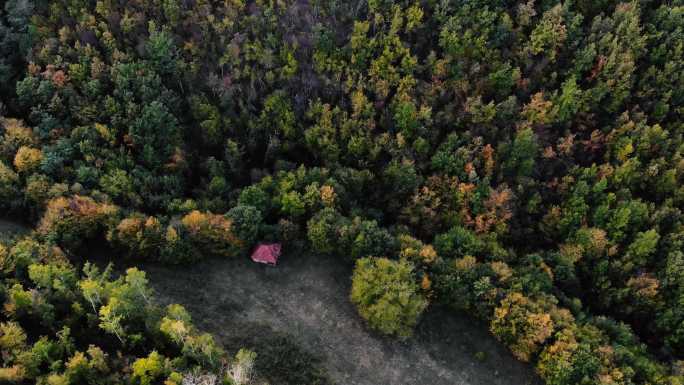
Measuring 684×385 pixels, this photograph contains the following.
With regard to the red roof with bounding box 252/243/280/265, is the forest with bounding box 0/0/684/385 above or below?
above

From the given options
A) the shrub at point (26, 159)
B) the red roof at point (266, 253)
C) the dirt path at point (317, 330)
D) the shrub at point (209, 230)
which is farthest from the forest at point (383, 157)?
the dirt path at point (317, 330)

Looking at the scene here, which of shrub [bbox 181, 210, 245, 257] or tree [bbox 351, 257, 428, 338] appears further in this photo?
shrub [bbox 181, 210, 245, 257]

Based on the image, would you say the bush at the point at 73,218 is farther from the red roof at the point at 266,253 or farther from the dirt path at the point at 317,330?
the red roof at the point at 266,253

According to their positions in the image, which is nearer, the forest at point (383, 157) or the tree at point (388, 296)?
the tree at point (388, 296)

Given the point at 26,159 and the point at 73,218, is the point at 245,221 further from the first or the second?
the point at 26,159

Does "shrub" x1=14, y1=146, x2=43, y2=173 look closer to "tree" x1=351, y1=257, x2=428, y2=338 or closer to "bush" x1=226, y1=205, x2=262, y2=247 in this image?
"bush" x1=226, y1=205, x2=262, y2=247

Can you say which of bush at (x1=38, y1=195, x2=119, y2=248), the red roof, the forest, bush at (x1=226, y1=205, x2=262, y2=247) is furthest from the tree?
bush at (x1=38, y1=195, x2=119, y2=248)
